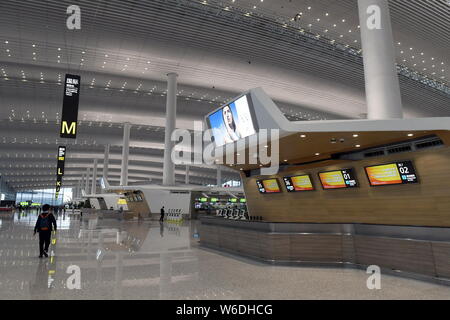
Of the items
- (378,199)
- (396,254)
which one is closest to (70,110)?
(378,199)

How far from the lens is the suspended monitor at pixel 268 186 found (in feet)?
39.7

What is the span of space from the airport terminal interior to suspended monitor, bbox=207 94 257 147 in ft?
0.18

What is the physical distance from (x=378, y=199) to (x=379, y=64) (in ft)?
13.6

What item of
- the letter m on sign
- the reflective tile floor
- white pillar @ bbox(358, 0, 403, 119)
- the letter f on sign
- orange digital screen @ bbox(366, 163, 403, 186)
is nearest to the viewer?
the reflective tile floor

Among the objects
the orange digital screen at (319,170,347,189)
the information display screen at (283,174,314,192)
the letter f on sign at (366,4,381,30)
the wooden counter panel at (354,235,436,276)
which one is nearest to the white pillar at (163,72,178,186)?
the information display screen at (283,174,314,192)

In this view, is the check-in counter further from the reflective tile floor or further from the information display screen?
the information display screen

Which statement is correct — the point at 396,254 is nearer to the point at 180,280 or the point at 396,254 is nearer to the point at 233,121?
the point at 180,280

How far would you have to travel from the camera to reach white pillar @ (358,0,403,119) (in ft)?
30.3

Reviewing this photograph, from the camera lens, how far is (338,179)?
9445 mm

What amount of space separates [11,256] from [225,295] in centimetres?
696

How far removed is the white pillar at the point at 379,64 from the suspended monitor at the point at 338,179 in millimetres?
1962

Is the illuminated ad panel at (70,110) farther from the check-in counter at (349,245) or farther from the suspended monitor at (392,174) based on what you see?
the suspended monitor at (392,174)

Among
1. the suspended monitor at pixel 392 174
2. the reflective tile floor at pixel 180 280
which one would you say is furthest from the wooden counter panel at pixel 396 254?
the suspended monitor at pixel 392 174
